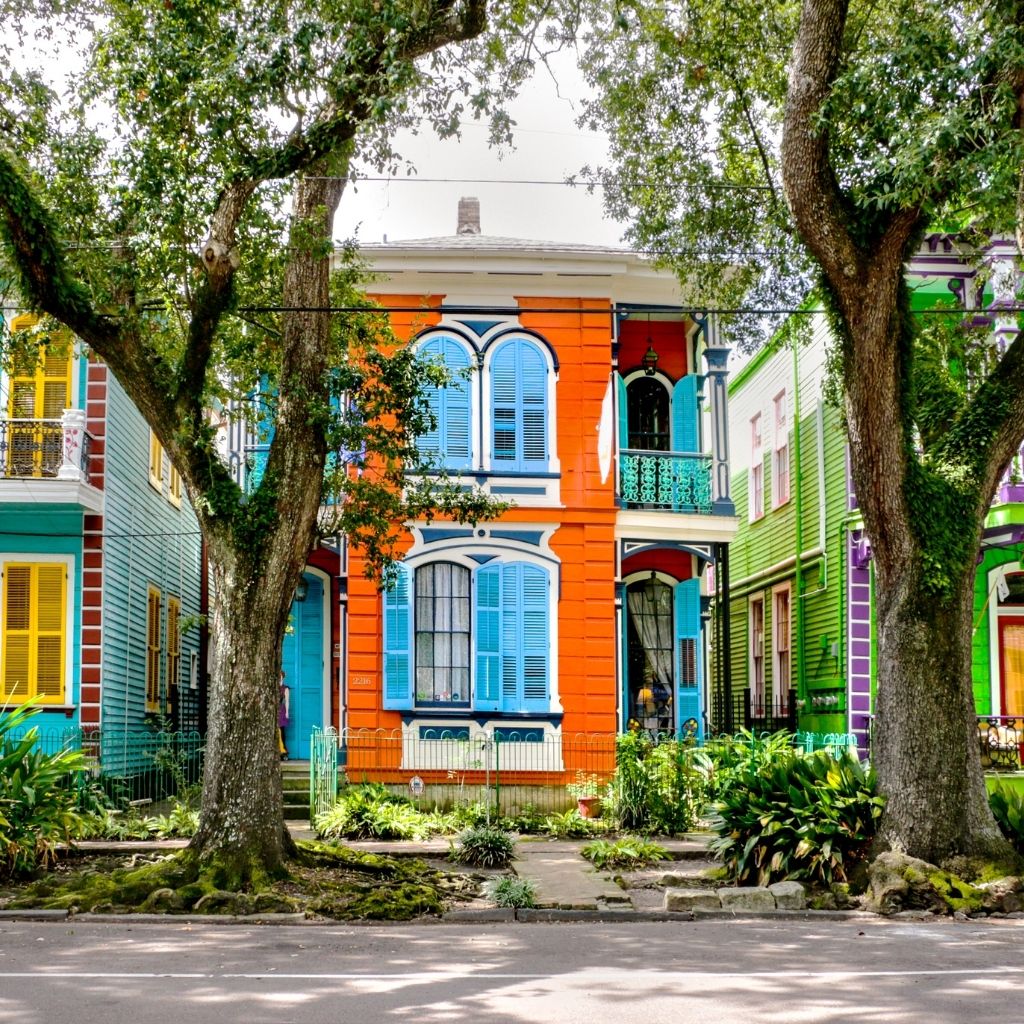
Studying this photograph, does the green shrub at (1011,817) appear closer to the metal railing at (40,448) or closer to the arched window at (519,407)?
the arched window at (519,407)

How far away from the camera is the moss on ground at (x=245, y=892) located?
11.9 meters

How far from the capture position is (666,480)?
2114cm

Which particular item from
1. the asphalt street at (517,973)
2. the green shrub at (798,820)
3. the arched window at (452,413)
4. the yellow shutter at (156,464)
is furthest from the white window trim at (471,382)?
the asphalt street at (517,973)

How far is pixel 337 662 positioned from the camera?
22.9m

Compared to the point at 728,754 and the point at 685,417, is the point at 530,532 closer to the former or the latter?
the point at 685,417

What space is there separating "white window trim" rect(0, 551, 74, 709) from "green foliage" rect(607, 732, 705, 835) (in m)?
7.96

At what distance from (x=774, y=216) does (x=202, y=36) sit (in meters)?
6.36

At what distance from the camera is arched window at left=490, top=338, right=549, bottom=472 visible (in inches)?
822

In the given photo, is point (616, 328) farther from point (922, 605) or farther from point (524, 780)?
point (922, 605)

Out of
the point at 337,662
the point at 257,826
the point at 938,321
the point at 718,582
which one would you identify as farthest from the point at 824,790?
the point at 337,662

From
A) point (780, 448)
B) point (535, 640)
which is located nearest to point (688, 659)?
point (535, 640)

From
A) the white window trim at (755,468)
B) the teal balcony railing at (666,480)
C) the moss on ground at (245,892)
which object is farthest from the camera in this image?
the white window trim at (755,468)

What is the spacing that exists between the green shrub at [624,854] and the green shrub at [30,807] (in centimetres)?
578

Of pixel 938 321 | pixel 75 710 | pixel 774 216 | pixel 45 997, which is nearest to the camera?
pixel 45 997
